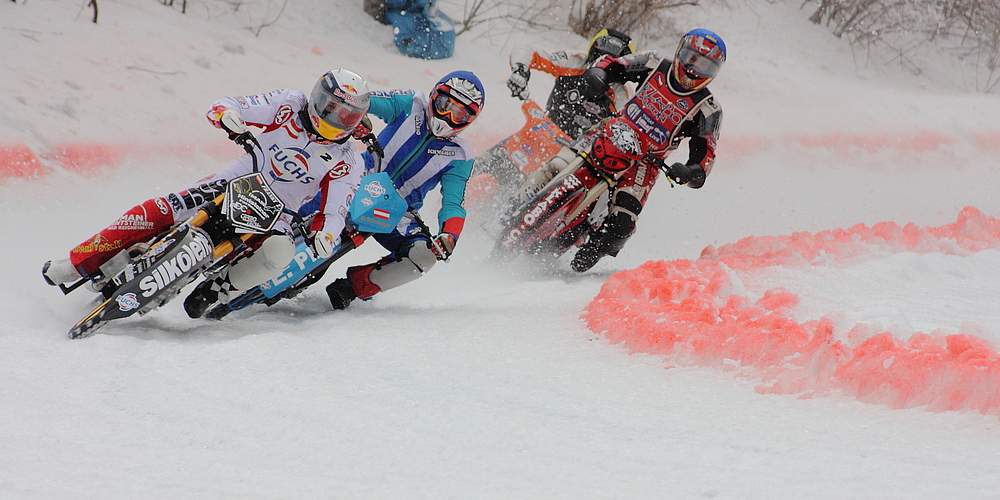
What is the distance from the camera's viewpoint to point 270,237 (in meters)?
3.46

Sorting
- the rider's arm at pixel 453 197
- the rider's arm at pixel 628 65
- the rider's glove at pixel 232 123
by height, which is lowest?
the rider's arm at pixel 453 197

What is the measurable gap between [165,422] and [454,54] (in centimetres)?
791

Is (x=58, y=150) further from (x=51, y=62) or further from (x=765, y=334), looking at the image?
(x=765, y=334)

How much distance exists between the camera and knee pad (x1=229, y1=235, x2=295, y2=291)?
3.45m

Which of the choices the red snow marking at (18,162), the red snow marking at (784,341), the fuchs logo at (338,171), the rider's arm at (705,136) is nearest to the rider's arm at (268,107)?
the fuchs logo at (338,171)

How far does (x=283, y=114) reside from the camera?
148 inches

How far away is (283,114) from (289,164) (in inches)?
9.8

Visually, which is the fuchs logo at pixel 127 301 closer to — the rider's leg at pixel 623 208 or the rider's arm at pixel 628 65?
the rider's leg at pixel 623 208

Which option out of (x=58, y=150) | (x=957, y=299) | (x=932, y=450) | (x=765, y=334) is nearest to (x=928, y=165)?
(x=957, y=299)

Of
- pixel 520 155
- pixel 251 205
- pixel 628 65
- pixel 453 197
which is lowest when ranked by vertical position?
pixel 520 155

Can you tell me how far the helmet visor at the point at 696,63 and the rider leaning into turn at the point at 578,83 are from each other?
0.86 metres

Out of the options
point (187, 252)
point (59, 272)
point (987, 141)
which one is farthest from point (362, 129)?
point (987, 141)

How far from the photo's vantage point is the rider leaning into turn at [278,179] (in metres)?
3.45

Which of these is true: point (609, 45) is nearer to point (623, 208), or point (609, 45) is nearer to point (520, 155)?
point (520, 155)
